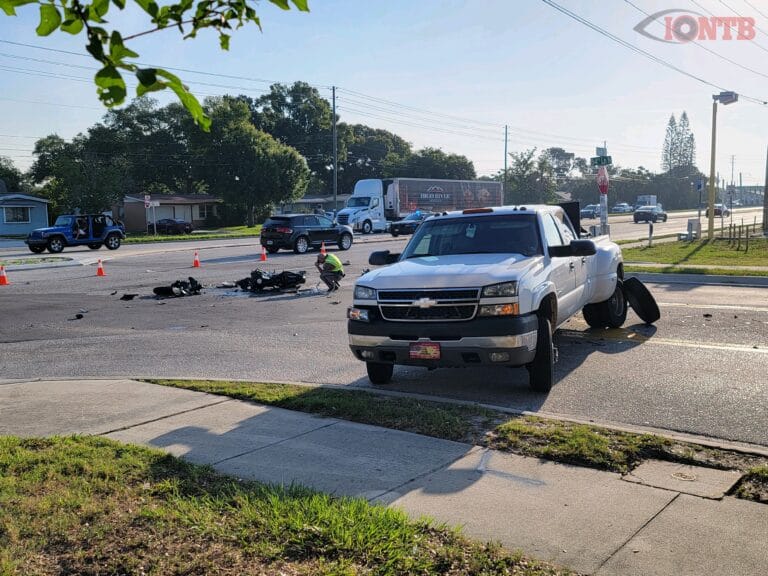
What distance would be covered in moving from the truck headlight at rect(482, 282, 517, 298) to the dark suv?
23.6 metres

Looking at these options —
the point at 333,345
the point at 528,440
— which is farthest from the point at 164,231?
the point at 528,440

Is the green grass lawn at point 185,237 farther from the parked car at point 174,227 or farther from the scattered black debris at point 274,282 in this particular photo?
the scattered black debris at point 274,282

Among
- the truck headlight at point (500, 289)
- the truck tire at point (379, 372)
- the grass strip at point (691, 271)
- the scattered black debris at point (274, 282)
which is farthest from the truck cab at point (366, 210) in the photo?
the truck headlight at point (500, 289)

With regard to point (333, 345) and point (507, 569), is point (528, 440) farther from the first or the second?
point (333, 345)

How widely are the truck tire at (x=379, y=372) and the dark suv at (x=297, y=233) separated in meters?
22.4

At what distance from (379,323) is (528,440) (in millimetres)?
2090

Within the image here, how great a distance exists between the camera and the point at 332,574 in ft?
11.6

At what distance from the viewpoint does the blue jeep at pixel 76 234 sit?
107 ft

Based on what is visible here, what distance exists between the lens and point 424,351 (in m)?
Answer: 6.99

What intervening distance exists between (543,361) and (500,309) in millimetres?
817

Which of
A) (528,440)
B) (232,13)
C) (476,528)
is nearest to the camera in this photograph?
(232,13)

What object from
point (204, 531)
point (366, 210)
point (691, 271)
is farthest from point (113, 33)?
point (366, 210)

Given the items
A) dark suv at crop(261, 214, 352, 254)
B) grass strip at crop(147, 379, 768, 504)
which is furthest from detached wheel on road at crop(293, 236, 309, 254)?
grass strip at crop(147, 379, 768, 504)

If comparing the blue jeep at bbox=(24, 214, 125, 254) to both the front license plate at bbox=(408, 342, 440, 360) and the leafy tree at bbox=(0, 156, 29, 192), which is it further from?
the leafy tree at bbox=(0, 156, 29, 192)
